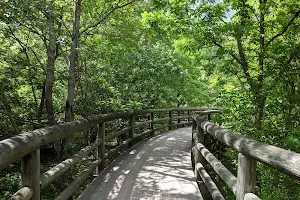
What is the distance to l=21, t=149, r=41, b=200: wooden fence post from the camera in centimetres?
195

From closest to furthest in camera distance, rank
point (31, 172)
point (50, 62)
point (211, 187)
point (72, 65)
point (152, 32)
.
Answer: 1. point (31, 172)
2. point (211, 187)
3. point (50, 62)
4. point (72, 65)
5. point (152, 32)

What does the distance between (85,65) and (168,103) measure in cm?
919

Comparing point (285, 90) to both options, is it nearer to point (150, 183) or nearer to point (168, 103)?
point (150, 183)

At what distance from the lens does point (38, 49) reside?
289 inches

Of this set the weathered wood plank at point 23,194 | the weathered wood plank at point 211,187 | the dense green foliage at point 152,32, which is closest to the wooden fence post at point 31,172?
the weathered wood plank at point 23,194

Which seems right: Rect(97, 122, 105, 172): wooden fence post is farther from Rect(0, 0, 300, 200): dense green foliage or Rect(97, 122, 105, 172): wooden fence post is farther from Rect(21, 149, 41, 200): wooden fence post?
Rect(21, 149, 41, 200): wooden fence post

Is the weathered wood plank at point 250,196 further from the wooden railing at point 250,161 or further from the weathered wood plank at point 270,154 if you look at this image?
the weathered wood plank at point 270,154

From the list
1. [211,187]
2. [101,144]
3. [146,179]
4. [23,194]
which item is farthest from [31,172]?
[101,144]

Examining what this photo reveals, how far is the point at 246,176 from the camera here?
1854 millimetres

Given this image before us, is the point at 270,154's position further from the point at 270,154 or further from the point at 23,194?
the point at 23,194

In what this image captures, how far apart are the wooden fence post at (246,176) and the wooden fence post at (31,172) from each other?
4.97 ft

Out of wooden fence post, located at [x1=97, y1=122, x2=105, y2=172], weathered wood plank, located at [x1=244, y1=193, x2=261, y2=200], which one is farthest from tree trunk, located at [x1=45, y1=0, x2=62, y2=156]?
weathered wood plank, located at [x1=244, y1=193, x2=261, y2=200]

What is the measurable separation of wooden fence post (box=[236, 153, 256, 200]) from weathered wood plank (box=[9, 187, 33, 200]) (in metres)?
1.51

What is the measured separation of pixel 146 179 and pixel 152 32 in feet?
21.1
